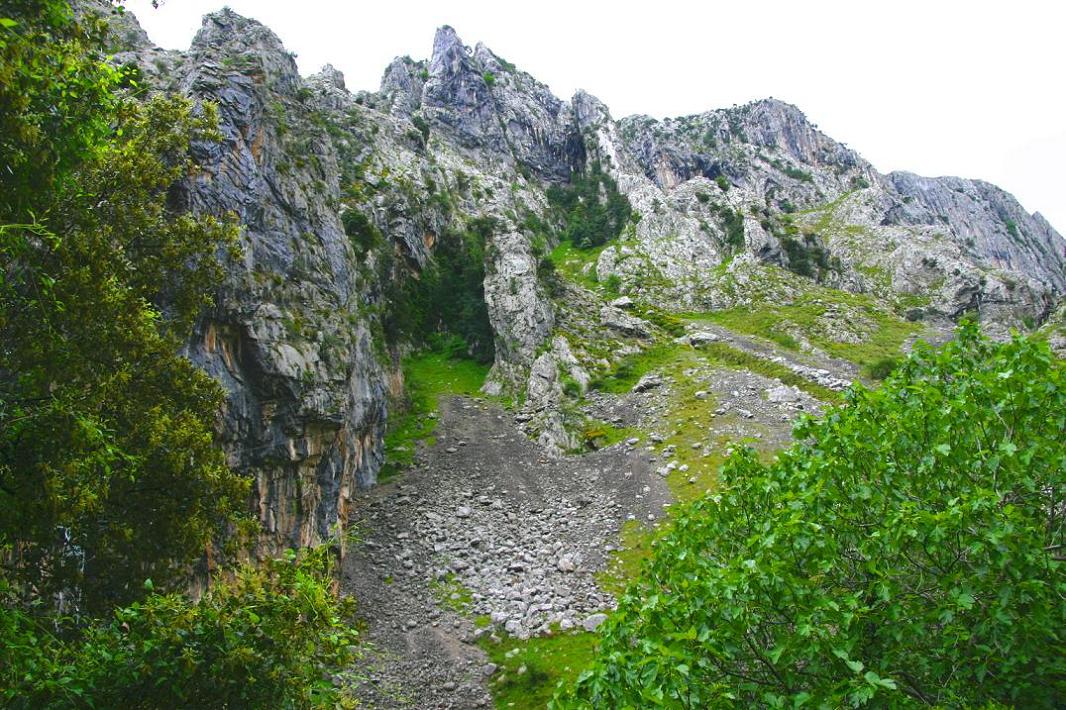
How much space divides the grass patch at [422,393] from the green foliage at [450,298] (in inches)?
122

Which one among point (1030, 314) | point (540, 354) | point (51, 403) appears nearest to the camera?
point (51, 403)

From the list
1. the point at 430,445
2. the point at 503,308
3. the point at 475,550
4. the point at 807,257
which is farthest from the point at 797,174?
the point at 475,550

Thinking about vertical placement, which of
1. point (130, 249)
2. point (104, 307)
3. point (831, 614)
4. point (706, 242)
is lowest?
point (831, 614)

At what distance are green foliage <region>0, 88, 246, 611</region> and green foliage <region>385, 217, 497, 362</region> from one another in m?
53.2

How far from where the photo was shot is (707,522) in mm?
12242

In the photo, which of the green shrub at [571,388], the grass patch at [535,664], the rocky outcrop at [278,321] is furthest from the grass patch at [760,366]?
the rocky outcrop at [278,321]

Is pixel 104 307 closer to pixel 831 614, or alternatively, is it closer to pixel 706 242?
pixel 831 614

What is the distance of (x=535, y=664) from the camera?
24672 millimetres

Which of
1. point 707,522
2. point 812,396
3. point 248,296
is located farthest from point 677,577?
point 812,396

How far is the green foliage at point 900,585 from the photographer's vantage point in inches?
280

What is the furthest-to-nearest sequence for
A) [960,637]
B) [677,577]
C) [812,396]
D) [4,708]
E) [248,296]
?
[812,396]
[248,296]
[677,577]
[960,637]
[4,708]

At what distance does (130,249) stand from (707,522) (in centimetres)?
1293

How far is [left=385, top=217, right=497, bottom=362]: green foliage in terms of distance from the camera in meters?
70.1

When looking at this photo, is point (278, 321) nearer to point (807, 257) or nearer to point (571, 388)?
point (571, 388)
